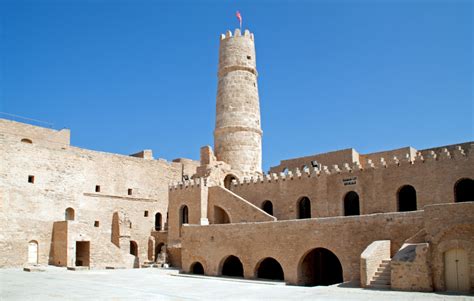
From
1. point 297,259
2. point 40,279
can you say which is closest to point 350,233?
point 297,259

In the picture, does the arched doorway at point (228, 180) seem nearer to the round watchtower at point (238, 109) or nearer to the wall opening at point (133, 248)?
the round watchtower at point (238, 109)

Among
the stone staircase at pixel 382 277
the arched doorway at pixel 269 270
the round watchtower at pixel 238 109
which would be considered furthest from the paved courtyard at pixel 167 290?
the round watchtower at pixel 238 109

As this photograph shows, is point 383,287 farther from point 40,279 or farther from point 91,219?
point 91,219

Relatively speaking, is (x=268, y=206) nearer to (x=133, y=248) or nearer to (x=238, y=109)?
(x=238, y=109)

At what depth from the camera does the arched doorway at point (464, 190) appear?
852 inches

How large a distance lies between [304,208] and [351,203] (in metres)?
2.92

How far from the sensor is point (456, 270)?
49.5ft

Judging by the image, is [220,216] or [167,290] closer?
[167,290]

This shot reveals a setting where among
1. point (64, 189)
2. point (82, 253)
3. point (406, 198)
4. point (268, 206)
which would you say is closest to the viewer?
point (406, 198)

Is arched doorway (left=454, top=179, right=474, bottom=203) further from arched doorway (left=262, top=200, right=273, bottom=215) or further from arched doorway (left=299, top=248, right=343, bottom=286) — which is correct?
arched doorway (left=262, top=200, right=273, bottom=215)

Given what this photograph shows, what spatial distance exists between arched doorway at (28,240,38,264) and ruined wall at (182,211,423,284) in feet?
28.2

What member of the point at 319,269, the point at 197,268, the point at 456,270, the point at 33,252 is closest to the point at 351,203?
the point at 319,269

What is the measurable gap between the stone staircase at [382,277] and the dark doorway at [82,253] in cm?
1708

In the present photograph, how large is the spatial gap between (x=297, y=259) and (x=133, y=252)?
16325 millimetres
